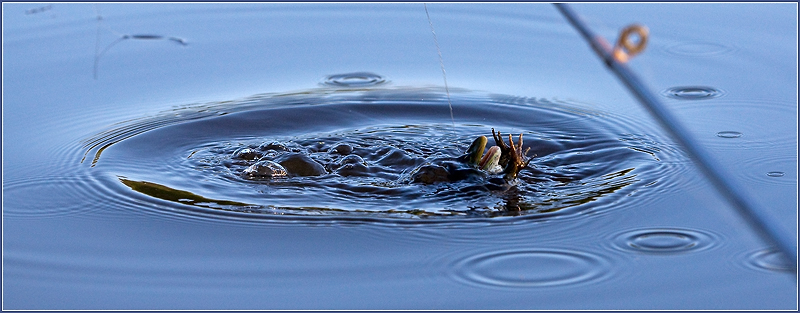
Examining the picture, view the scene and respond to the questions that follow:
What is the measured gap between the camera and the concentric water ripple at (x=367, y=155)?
2949mm

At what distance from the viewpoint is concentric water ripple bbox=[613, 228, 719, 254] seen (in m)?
2.51

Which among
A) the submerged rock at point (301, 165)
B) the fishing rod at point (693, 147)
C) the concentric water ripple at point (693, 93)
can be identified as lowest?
the fishing rod at point (693, 147)

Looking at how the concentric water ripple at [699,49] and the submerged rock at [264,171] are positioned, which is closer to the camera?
the submerged rock at [264,171]

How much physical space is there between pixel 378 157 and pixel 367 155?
50mm

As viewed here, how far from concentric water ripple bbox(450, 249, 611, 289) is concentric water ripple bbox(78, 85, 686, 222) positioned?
36 centimetres

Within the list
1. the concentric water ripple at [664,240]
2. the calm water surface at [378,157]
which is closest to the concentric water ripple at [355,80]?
the calm water surface at [378,157]

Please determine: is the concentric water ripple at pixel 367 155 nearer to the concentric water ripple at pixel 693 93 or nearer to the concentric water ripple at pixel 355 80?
the concentric water ripple at pixel 355 80

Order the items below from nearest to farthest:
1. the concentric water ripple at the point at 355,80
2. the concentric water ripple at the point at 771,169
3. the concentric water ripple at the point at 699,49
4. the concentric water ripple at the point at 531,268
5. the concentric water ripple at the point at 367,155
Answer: the concentric water ripple at the point at 531,268, the concentric water ripple at the point at 367,155, the concentric water ripple at the point at 771,169, the concentric water ripple at the point at 355,80, the concentric water ripple at the point at 699,49

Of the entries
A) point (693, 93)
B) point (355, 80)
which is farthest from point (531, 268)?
point (355, 80)

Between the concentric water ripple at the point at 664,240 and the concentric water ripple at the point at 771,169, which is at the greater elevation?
the concentric water ripple at the point at 771,169

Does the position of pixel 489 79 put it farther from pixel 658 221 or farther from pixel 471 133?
pixel 658 221

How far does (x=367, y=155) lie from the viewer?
3.58 metres

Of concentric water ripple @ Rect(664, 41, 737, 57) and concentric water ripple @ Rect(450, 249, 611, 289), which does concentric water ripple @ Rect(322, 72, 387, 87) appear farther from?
concentric water ripple @ Rect(450, 249, 611, 289)

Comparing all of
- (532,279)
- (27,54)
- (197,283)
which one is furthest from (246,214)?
(27,54)
